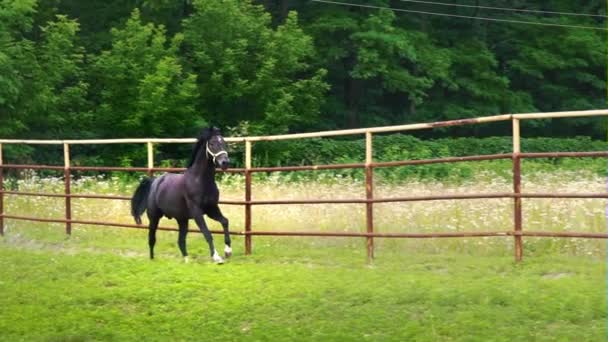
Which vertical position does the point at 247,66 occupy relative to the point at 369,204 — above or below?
above

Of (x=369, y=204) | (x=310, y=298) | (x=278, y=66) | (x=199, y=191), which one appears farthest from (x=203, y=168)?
(x=278, y=66)

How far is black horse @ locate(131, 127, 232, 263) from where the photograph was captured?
11.4 m

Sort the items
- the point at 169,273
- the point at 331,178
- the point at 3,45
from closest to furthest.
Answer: the point at 169,273 → the point at 331,178 → the point at 3,45

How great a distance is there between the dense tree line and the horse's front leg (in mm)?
17456

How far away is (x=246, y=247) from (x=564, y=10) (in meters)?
37.3

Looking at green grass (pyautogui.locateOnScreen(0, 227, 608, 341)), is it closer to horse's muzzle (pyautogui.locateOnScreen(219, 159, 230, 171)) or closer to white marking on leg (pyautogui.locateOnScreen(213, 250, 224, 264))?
white marking on leg (pyautogui.locateOnScreen(213, 250, 224, 264))

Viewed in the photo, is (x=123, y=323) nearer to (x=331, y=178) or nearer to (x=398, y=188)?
(x=398, y=188)

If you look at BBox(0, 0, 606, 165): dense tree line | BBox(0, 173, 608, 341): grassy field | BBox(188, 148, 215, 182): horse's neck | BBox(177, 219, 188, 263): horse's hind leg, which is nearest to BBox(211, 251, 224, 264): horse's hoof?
BBox(0, 173, 608, 341): grassy field

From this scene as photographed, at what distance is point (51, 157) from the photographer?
31969mm

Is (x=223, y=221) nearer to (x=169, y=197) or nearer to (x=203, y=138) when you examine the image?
(x=169, y=197)

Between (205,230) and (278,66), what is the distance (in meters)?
24.9

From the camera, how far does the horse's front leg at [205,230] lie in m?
11.3

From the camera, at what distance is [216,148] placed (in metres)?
11.4

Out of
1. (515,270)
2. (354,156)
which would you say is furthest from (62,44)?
(515,270)
